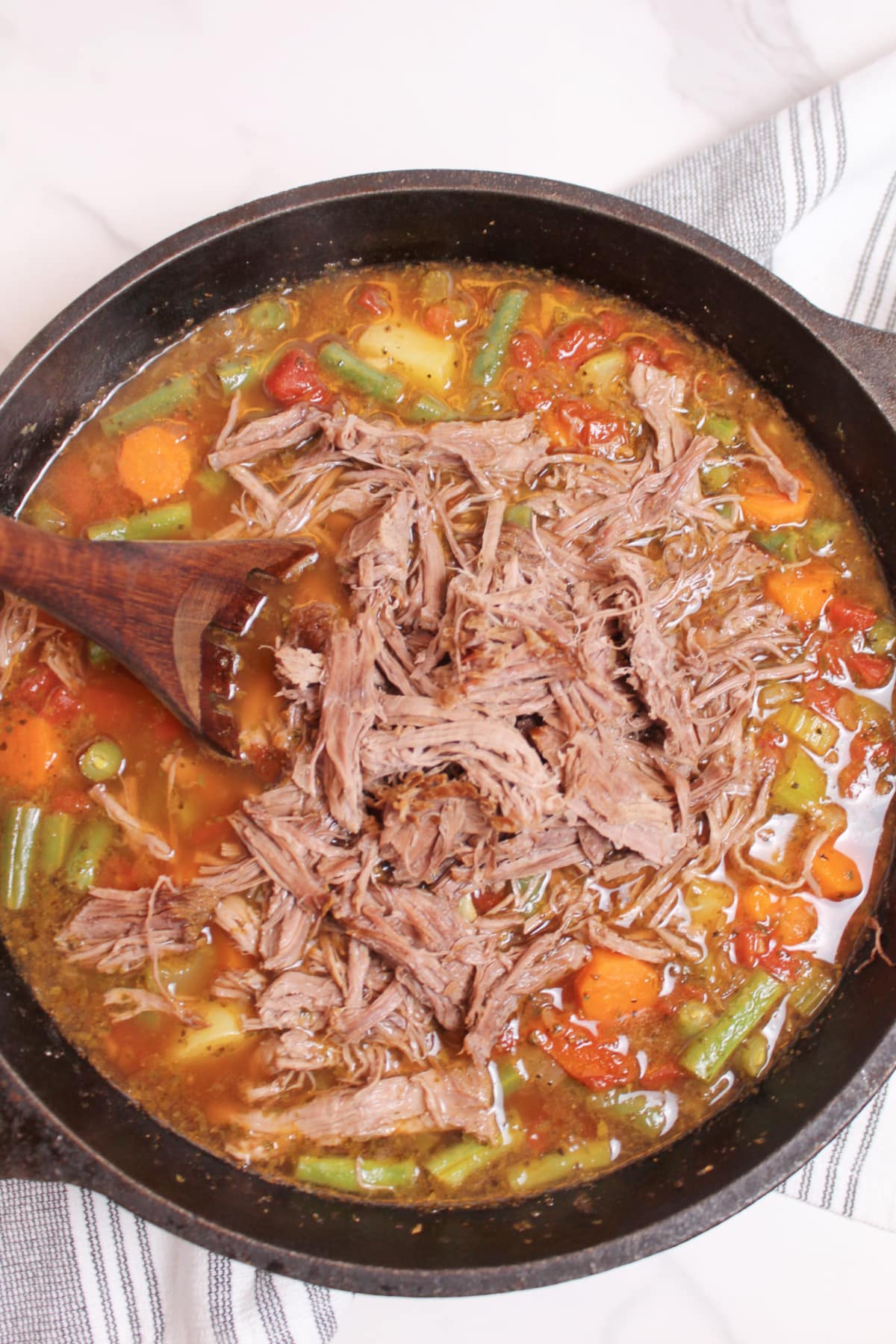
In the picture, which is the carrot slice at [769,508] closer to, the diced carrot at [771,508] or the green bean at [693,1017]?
the diced carrot at [771,508]

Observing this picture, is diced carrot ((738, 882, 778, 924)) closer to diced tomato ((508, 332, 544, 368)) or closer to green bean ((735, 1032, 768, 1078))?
green bean ((735, 1032, 768, 1078))

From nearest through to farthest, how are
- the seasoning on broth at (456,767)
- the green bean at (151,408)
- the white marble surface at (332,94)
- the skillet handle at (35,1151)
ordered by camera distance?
the skillet handle at (35,1151) < the seasoning on broth at (456,767) < the green bean at (151,408) < the white marble surface at (332,94)

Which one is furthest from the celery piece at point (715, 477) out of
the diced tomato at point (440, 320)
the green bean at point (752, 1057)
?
the green bean at point (752, 1057)

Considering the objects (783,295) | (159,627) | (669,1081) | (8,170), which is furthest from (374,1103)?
(8,170)

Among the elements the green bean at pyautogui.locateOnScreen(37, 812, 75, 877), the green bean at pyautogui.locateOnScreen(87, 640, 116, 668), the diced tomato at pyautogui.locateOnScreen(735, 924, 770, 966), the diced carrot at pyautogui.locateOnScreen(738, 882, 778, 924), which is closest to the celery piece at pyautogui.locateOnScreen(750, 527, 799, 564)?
the diced carrot at pyautogui.locateOnScreen(738, 882, 778, 924)

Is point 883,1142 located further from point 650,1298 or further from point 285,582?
point 285,582

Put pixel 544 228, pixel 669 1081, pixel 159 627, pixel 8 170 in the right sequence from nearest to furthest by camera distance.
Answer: pixel 159 627
pixel 669 1081
pixel 544 228
pixel 8 170

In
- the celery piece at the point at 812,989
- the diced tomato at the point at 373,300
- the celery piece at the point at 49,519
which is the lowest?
the celery piece at the point at 812,989
